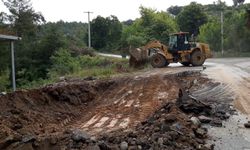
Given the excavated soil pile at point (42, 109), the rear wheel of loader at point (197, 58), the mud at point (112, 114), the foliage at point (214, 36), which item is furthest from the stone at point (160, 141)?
the foliage at point (214, 36)

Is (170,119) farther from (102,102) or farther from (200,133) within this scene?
(102,102)

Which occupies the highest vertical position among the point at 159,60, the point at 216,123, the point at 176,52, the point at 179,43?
the point at 179,43

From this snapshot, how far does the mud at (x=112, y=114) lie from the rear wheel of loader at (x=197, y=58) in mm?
7759

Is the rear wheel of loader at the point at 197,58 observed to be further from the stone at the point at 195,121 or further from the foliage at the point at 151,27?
the foliage at the point at 151,27

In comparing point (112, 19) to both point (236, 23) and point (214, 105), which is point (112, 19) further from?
point (214, 105)

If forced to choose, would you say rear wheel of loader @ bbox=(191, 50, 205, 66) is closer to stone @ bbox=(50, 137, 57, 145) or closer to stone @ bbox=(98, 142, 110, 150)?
stone @ bbox=(50, 137, 57, 145)

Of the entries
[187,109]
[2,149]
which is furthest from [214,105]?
[2,149]

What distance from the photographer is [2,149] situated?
36.6 ft

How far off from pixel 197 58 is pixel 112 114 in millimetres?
17593

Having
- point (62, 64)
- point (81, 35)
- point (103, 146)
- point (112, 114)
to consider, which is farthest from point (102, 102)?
point (81, 35)

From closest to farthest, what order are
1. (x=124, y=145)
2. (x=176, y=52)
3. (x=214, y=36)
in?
1. (x=124, y=145)
2. (x=176, y=52)
3. (x=214, y=36)

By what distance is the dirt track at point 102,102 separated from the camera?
14.8m

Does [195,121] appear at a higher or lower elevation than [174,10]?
lower

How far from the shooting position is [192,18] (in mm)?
88125
